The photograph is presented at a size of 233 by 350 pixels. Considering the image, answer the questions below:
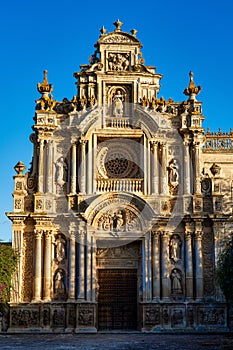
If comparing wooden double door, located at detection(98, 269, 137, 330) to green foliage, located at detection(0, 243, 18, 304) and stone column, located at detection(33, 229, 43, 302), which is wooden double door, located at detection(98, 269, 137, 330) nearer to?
stone column, located at detection(33, 229, 43, 302)

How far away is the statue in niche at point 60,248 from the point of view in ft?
96.7

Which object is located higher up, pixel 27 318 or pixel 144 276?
pixel 144 276

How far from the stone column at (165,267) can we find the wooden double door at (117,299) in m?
1.60

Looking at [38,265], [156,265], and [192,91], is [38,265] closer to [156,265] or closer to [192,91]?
[156,265]

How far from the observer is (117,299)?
29.8m

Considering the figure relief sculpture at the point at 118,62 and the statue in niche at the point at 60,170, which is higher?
the figure relief sculpture at the point at 118,62

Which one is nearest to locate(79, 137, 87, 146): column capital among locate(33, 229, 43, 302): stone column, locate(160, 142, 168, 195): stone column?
locate(160, 142, 168, 195): stone column

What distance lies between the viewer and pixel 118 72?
103 ft

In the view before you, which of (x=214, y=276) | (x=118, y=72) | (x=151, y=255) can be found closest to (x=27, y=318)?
(x=151, y=255)

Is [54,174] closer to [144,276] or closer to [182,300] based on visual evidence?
[144,276]

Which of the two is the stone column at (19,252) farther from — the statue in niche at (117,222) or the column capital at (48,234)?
the statue in niche at (117,222)

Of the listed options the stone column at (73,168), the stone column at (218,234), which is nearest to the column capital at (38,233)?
the stone column at (73,168)

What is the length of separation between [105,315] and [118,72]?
39.3ft

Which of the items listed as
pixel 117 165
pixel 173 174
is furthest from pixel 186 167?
pixel 117 165
